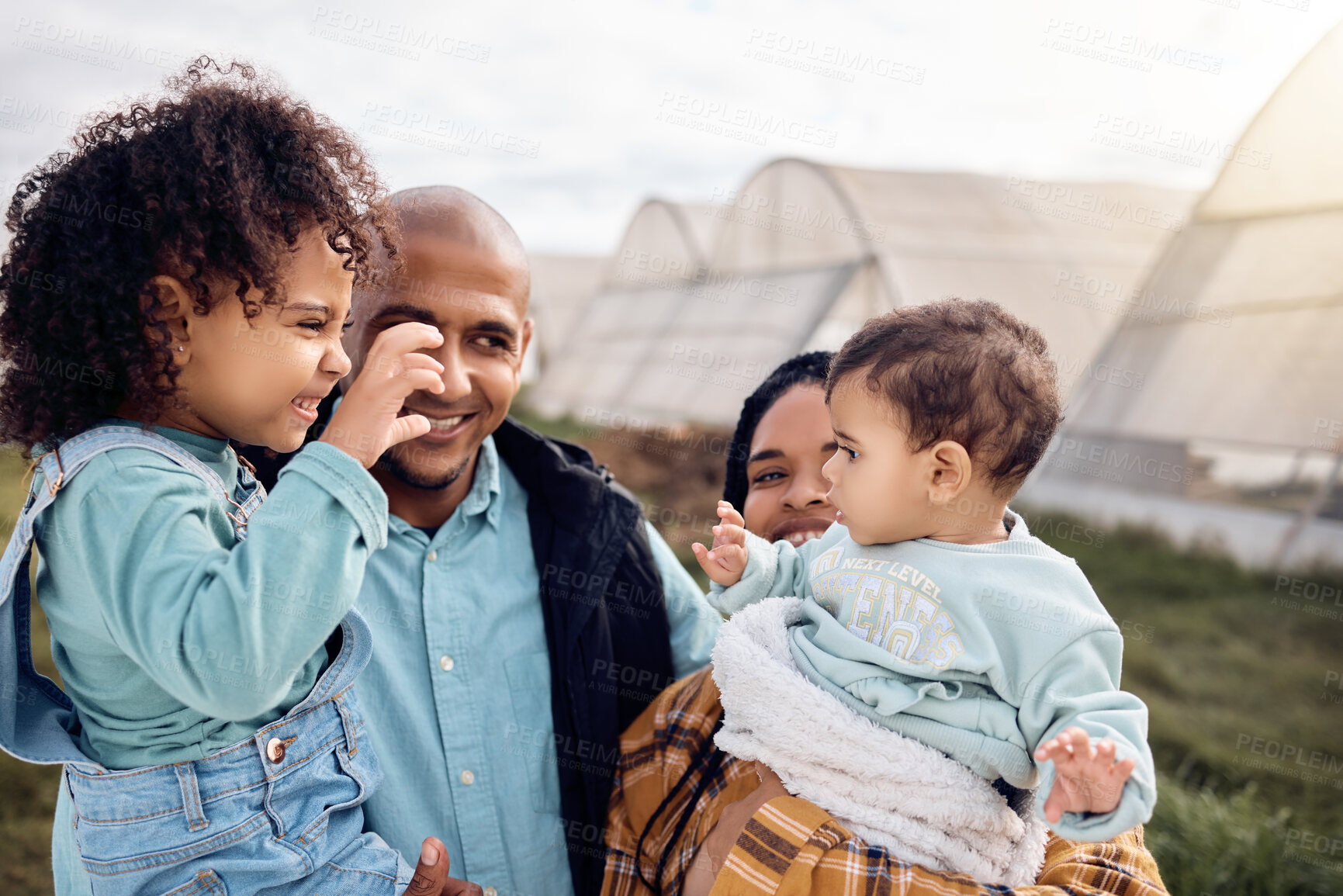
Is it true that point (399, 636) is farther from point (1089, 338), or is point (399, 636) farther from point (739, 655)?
point (1089, 338)

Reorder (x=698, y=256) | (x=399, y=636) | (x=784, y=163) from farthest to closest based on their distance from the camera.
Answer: (x=698, y=256) → (x=784, y=163) → (x=399, y=636)

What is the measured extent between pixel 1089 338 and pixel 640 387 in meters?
7.59

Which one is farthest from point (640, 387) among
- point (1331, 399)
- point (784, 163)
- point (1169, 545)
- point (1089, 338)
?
point (1331, 399)

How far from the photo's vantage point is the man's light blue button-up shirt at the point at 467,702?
2.09 meters

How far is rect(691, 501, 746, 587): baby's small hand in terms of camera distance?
200 cm

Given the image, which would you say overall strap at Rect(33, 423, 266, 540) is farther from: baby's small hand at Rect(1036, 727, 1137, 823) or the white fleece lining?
baby's small hand at Rect(1036, 727, 1137, 823)

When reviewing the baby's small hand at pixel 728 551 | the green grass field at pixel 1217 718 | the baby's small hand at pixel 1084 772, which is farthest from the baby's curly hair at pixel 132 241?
the green grass field at pixel 1217 718

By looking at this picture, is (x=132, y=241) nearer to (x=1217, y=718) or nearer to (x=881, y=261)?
(x=1217, y=718)

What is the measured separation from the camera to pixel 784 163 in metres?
11.8

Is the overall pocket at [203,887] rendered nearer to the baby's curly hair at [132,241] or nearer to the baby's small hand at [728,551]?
the baby's curly hair at [132,241]

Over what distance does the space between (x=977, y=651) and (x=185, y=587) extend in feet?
4.54

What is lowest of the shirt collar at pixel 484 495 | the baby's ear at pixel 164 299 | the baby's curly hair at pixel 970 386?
the shirt collar at pixel 484 495

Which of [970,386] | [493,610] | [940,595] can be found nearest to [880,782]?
[940,595]

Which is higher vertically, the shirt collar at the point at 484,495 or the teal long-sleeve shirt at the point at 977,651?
the teal long-sleeve shirt at the point at 977,651
